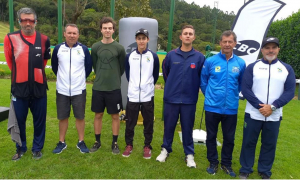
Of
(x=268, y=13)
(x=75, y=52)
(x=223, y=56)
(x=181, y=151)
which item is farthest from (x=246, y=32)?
(x=75, y=52)

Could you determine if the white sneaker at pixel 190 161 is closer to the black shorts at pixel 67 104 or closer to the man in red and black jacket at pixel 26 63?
the black shorts at pixel 67 104

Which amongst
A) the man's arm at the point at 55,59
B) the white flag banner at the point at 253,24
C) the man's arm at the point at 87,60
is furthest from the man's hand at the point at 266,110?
the man's arm at the point at 55,59

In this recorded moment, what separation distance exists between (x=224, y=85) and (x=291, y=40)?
10.1 metres

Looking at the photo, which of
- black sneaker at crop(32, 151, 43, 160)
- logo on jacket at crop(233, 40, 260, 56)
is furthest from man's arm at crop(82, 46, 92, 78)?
logo on jacket at crop(233, 40, 260, 56)

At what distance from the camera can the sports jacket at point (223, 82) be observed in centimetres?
306

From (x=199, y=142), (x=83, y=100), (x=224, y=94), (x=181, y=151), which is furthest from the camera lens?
(x=199, y=142)

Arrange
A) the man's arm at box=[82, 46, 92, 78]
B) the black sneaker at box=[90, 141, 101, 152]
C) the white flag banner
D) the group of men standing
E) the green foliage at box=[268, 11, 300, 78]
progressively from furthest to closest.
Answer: the green foliage at box=[268, 11, 300, 78] → the white flag banner → the black sneaker at box=[90, 141, 101, 152] → the man's arm at box=[82, 46, 92, 78] → the group of men standing

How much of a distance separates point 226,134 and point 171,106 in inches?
31.5

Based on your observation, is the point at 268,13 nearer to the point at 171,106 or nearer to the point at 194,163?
the point at 171,106

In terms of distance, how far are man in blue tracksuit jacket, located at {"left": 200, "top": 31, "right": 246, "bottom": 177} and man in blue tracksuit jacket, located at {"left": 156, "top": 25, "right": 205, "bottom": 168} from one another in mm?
154

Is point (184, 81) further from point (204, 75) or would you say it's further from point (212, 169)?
point (212, 169)

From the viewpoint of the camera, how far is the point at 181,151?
13.1 feet

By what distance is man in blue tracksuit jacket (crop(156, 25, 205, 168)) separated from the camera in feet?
10.7

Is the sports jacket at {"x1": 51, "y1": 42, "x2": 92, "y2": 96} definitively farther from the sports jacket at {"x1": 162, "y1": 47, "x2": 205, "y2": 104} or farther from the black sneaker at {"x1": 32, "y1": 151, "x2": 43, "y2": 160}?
the sports jacket at {"x1": 162, "y1": 47, "x2": 205, "y2": 104}
